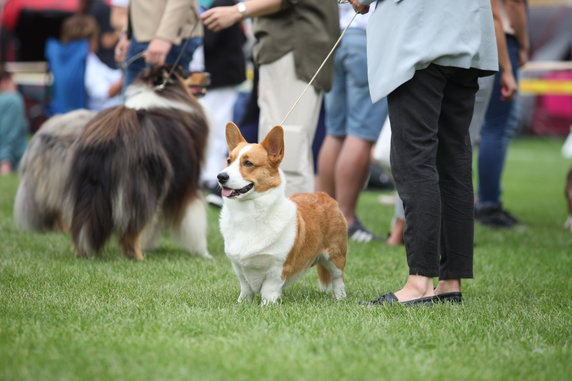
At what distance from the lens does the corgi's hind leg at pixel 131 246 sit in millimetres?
5059

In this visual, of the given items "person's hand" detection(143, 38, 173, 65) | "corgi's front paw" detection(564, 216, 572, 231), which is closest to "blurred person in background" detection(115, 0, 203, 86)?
"person's hand" detection(143, 38, 173, 65)

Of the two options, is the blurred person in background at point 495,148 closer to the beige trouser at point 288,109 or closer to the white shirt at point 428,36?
the beige trouser at point 288,109

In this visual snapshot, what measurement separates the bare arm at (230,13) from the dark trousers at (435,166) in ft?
4.34

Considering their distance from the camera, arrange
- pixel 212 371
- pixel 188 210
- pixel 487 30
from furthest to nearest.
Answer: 1. pixel 188 210
2. pixel 487 30
3. pixel 212 371

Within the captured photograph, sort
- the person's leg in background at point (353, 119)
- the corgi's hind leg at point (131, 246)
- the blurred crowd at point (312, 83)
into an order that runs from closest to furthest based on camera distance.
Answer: the blurred crowd at point (312, 83), the corgi's hind leg at point (131, 246), the person's leg in background at point (353, 119)

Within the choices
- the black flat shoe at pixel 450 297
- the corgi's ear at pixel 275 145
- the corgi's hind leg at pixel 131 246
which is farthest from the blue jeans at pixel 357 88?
the black flat shoe at pixel 450 297

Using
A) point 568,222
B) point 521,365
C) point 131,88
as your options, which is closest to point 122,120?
point 131,88

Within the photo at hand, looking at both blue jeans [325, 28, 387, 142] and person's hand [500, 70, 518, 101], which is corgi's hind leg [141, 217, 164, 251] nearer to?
blue jeans [325, 28, 387, 142]

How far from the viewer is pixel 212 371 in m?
2.58

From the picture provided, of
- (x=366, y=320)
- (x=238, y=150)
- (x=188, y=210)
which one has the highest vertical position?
(x=238, y=150)

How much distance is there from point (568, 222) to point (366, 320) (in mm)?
4283

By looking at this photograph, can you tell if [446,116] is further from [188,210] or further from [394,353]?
[188,210]

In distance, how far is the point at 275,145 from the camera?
3688mm

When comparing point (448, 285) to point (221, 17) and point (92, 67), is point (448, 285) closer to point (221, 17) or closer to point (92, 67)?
point (221, 17)
